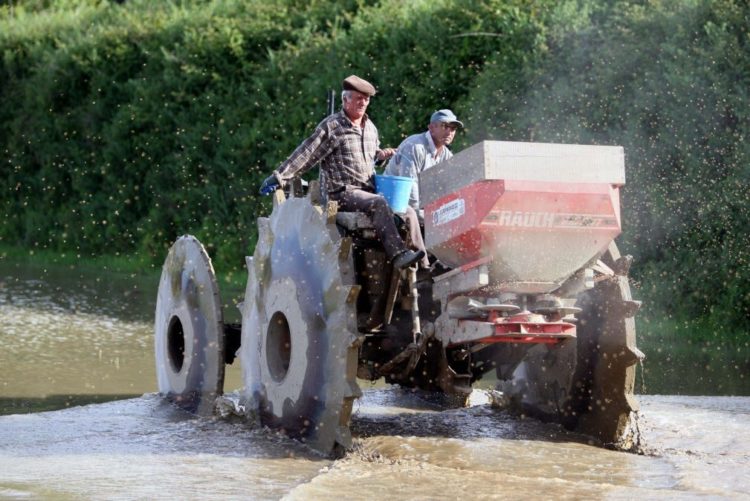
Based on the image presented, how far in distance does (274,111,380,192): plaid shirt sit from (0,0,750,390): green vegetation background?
582 cm

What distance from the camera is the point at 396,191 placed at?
8.85 metres

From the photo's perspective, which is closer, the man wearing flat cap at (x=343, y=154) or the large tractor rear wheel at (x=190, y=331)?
the man wearing flat cap at (x=343, y=154)

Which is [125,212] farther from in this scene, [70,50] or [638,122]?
[638,122]

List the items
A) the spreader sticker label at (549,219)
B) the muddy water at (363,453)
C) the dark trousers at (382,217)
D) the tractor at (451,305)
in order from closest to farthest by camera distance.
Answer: the muddy water at (363,453)
the spreader sticker label at (549,219)
the tractor at (451,305)
the dark trousers at (382,217)

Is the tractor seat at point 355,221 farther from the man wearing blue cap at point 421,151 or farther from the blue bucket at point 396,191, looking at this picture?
the man wearing blue cap at point 421,151

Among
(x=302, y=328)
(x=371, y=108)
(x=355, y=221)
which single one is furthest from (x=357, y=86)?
(x=371, y=108)

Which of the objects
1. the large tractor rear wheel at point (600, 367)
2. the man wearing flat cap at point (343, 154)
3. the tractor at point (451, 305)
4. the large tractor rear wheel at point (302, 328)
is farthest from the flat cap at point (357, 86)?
the large tractor rear wheel at point (600, 367)

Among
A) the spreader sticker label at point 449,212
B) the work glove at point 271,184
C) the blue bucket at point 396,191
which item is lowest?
the spreader sticker label at point 449,212

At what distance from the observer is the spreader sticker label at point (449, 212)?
7.72 m

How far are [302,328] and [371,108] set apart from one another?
1005cm

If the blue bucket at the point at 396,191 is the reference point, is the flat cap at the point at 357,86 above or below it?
above

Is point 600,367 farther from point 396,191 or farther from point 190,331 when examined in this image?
point 190,331

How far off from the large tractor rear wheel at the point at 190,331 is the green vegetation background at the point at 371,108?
5.86m

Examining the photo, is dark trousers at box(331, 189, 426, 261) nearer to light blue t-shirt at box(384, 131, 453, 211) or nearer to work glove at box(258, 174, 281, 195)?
work glove at box(258, 174, 281, 195)
